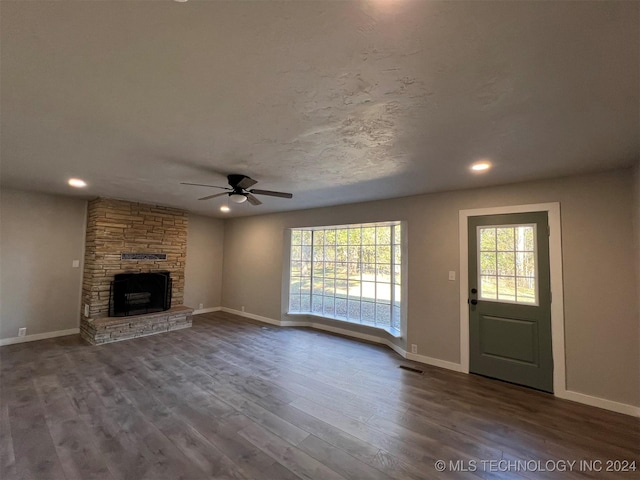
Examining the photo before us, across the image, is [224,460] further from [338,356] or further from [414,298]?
[414,298]

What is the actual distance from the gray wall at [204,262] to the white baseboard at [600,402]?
6.63 m

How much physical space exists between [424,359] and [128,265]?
17.5 ft

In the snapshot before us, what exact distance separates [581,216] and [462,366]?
2.24 metres

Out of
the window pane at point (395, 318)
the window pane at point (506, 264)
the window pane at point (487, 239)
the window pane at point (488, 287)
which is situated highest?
the window pane at point (487, 239)

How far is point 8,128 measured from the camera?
78.0 inches

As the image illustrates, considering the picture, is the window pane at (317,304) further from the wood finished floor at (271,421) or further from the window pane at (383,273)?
the wood finished floor at (271,421)

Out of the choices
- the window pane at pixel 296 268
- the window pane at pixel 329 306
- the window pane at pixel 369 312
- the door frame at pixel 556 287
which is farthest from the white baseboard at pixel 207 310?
the door frame at pixel 556 287

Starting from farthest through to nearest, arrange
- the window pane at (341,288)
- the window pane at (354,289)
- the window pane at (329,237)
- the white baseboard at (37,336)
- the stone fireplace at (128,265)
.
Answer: the window pane at (329,237) → the window pane at (341,288) → the window pane at (354,289) → the stone fireplace at (128,265) → the white baseboard at (37,336)

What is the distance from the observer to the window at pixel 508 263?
311 centimetres

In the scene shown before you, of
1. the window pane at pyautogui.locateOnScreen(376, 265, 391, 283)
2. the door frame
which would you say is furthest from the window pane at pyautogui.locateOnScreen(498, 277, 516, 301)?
the window pane at pyautogui.locateOnScreen(376, 265, 391, 283)

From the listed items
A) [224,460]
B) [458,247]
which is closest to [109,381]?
[224,460]

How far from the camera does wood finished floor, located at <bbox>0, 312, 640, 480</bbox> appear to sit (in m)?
1.85

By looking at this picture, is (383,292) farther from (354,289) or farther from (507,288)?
(507,288)

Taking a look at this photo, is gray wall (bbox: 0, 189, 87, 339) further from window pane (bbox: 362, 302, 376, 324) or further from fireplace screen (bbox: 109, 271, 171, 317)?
window pane (bbox: 362, 302, 376, 324)
